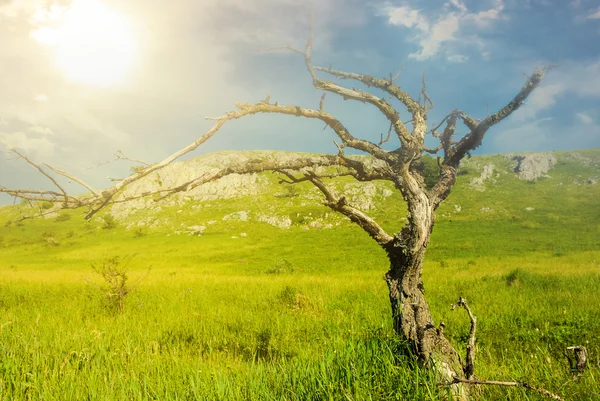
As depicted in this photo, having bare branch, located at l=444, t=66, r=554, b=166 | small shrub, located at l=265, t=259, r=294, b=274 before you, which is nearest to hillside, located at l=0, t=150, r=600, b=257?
small shrub, located at l=265, t=259, r=294, b=274

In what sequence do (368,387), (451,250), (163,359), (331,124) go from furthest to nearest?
(451,250) < (331,124) < (163,359) < (368,387)

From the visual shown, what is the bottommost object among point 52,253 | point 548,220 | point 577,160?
point 52,253

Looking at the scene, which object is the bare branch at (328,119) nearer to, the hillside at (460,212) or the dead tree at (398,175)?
the dead tree at (398,175)

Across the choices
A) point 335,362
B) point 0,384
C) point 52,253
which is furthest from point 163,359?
point 52,253

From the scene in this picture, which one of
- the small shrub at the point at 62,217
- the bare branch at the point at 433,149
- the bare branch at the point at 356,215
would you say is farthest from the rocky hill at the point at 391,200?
the bare branch at the point at 356,215

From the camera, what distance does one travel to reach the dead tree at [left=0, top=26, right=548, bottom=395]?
4.07 meters

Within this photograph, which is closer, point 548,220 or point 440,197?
point 440,197

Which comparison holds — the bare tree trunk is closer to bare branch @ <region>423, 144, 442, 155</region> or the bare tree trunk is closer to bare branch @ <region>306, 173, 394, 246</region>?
bare branch @ <region>306, 173, 394, 246</region>

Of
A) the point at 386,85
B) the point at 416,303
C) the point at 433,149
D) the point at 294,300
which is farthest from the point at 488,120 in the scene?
the point at 294,300

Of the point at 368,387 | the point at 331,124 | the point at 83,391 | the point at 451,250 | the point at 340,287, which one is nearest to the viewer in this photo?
the point at 368,387

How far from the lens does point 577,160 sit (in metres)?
101

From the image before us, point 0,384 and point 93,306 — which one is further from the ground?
point 0,384

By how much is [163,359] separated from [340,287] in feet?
33.4

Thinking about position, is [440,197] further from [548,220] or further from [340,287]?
[548,220]
